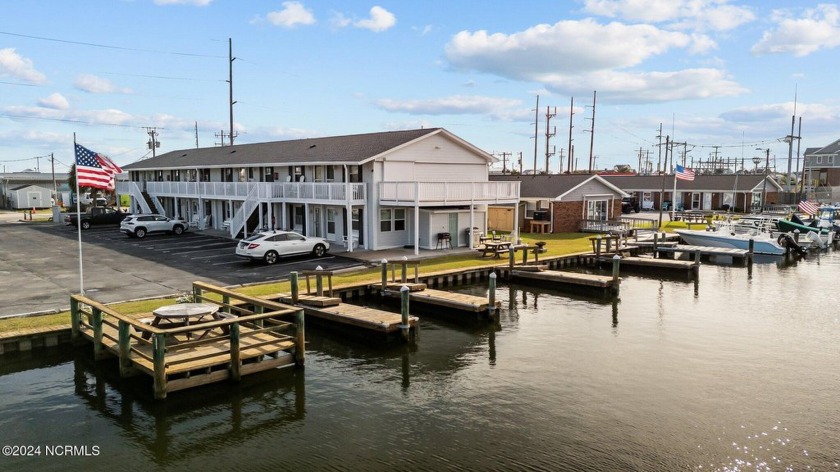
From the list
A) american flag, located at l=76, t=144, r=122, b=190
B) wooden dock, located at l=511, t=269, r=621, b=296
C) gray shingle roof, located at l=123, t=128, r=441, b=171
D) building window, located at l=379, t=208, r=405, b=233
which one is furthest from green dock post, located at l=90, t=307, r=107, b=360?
building window, located at l=379, t=208, r=405, b=233

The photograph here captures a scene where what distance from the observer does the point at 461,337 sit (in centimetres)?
1830

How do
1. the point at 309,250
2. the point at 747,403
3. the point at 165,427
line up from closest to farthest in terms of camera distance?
the point at 165,427
the point at 747,403
the point at 309,250

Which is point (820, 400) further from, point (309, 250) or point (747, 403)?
point (309, 250)

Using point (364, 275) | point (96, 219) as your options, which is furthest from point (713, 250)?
point (96, 219)

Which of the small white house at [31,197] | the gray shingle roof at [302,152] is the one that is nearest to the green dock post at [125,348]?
the gray shingle roof at [302,152]

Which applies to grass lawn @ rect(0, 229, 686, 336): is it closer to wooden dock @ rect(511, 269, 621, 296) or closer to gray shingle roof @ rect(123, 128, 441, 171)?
wooden dock @ rect(511, 269, 621, 296)

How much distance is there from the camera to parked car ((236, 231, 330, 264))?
2789 centimetres

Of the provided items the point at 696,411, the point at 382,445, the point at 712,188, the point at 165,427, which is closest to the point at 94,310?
the point at 165,427

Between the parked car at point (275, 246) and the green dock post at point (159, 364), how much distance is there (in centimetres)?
1535

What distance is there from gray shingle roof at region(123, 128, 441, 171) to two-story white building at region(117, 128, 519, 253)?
4.7 inches

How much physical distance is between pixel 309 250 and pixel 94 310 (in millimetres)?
14852

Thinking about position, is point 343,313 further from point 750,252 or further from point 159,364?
point 750,252

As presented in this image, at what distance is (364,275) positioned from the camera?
988 inches

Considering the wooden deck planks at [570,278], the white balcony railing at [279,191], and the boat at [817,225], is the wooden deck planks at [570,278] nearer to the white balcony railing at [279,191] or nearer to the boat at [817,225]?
the white balcony railing at [279,191]
